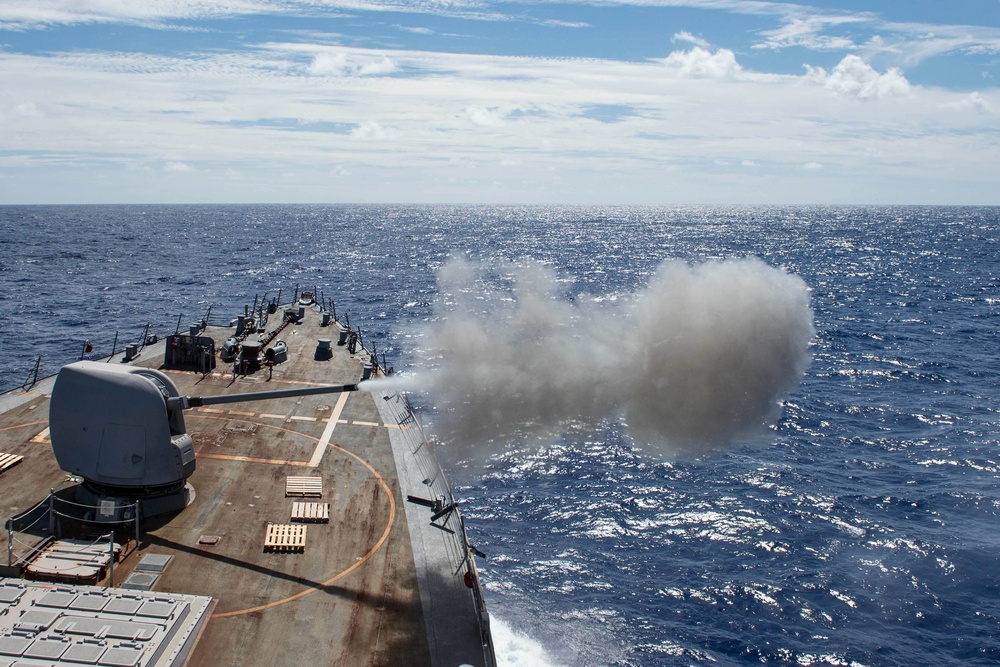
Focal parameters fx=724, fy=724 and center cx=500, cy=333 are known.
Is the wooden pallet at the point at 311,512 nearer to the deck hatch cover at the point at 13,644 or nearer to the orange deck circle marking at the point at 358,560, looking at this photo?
the orange deck circle marking at the point at 358,560

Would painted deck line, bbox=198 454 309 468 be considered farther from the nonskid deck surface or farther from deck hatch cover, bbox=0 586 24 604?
deck hatch cover, bbox=0 586 24 604

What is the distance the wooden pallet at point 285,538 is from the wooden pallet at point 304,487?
2.37 meters

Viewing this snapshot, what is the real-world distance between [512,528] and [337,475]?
9.13 metres

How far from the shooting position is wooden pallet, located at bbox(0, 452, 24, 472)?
86.7ft

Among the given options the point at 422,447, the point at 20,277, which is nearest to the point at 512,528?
the point at 422,447

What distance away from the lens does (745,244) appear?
194m

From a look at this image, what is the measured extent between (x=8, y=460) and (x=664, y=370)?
106 ft

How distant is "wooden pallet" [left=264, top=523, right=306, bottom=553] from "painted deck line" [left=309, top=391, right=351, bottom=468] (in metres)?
5.52

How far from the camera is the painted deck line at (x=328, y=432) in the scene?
29375 mm

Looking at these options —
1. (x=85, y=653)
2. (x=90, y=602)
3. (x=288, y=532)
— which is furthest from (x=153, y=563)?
(x=85, y=653)

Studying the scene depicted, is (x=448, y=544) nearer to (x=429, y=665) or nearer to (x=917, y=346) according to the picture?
(x=429, y=665)

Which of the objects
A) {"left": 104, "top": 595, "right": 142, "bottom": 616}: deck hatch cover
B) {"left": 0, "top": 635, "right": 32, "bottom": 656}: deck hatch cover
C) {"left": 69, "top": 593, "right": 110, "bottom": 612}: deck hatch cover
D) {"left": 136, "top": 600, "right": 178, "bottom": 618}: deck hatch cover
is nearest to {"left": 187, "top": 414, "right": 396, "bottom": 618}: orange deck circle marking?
{"left": 136, "top": 600, "right": 178, "bottom": 618}: deck hatch cover

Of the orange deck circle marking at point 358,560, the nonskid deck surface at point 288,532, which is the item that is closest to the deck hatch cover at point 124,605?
the nonskid deck surface at point 288,532

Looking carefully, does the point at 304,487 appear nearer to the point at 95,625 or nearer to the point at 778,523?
the point at 95,625
